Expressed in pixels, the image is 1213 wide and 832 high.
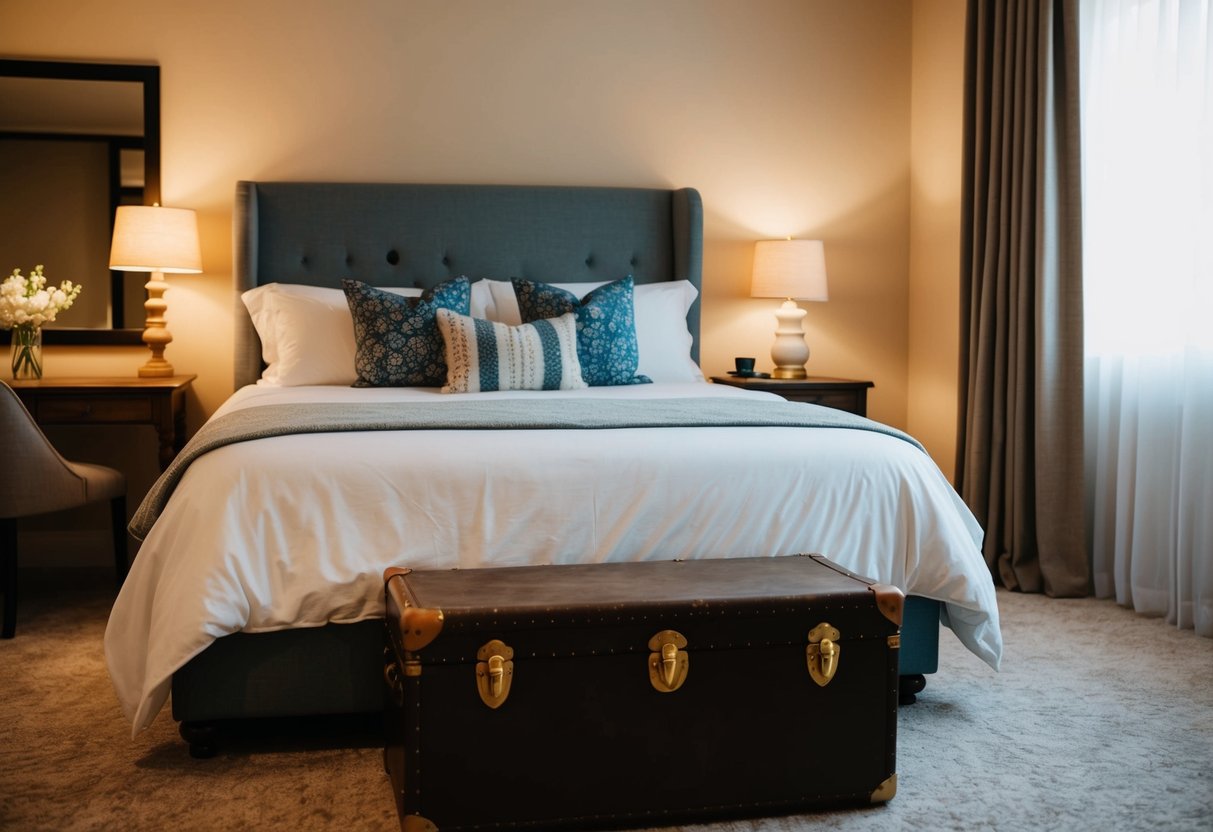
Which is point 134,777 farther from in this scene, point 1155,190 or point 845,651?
point 1155,190

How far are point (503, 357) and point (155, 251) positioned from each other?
1.45m

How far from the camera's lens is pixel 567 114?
4.65 meters

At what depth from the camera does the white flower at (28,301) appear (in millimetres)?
3969

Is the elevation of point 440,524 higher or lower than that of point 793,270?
lower

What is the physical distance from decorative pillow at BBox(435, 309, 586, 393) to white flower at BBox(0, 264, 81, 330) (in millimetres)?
1519

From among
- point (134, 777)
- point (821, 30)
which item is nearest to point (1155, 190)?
point (821, 30)

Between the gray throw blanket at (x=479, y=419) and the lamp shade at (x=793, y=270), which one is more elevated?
the lamp shade at (x=793, y=270)

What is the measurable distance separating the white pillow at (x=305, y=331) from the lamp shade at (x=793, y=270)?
1.22 meters

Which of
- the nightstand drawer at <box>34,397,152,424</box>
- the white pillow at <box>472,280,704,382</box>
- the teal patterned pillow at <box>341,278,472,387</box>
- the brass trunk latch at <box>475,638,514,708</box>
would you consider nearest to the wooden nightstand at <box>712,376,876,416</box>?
the white pillow at <box>472,280,704,382</box>

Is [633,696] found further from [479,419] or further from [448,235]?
[448,235]

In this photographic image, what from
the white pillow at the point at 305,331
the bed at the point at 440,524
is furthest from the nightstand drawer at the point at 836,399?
the bed at the point at 440,524

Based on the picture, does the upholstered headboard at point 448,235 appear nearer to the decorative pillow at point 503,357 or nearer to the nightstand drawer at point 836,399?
the nightstand drawer at point 836,399

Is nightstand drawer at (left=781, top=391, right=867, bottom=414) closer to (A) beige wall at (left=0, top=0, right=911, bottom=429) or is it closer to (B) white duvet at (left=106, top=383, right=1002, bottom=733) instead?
(A) beige wall at (left=0, top=0, right=911, bottom=429)

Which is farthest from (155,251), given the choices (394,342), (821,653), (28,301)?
(821,653)
